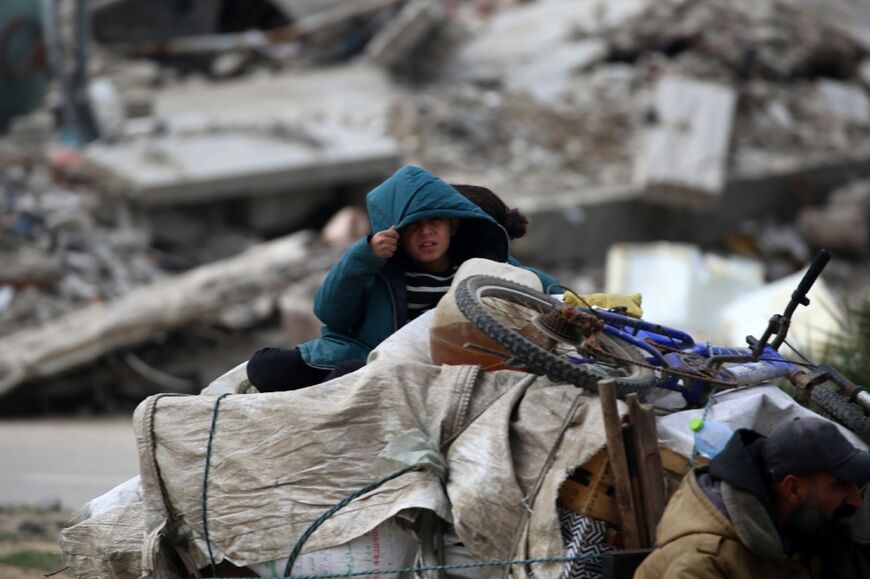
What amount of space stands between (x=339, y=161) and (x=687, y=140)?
A: 383 cm

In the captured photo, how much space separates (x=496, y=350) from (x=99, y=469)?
589 cm

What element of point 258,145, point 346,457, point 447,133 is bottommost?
point 447,133

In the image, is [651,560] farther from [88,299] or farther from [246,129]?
[246,129]

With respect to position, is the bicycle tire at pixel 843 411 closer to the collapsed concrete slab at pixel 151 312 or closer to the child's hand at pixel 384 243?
the child's hand at pixel 384 243

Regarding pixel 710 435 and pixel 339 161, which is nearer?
pixel 710 435

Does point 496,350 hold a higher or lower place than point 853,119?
higher

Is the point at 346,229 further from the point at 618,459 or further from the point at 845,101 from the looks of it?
the point at 618,459

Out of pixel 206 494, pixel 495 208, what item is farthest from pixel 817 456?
pixel 495 208

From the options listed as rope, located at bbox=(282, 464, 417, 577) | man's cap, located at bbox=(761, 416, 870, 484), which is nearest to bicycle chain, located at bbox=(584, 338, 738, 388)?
man's cap, located at bbox=(761, 416, 870, 484)

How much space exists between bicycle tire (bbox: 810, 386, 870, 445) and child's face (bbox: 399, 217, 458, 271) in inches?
51.9

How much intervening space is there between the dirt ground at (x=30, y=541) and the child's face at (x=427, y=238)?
8.63 feet

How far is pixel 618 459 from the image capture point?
11.5 ft

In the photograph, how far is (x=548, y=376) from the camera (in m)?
3.85

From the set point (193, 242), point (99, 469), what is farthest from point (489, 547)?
point (193, 242)
